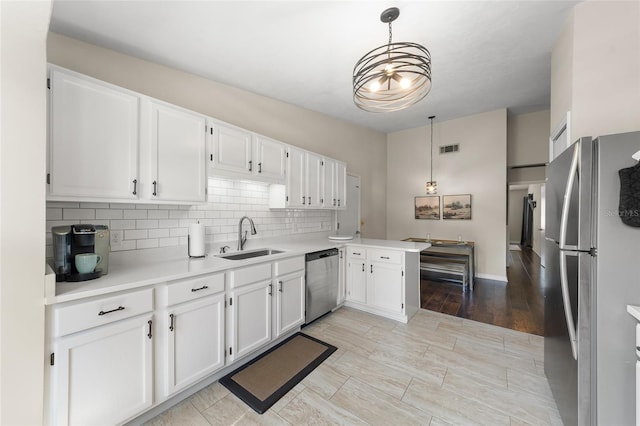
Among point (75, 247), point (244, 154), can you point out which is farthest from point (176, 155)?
point (75, 247)

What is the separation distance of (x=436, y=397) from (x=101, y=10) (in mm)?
3853

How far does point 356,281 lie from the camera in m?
3.35

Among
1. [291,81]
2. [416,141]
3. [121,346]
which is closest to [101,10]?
[291,81]

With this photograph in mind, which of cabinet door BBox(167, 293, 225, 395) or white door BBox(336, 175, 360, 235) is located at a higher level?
white door BBox(336, 175, 360, 235)

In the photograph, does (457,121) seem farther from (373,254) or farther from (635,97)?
(373,254)

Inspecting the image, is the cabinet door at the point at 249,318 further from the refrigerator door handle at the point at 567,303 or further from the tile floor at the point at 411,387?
the refrigerator door handle at the point at 567,303

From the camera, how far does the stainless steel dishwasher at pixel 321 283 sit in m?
2.84

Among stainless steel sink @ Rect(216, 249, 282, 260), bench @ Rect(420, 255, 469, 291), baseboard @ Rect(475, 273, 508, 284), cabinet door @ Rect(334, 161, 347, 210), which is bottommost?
baseboard @ Rect(475, 273, 508, 284)

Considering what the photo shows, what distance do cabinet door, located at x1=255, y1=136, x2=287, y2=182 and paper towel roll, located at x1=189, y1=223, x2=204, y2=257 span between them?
85cm

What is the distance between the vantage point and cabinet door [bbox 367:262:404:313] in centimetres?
299

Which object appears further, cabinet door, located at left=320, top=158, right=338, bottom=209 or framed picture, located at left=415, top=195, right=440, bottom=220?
framed picture, located at left=415, top=195, right=440, bottom=220

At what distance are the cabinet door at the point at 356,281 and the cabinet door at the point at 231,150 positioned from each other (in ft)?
6.06

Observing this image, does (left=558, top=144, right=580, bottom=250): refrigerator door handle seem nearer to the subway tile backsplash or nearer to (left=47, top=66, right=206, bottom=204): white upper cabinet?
(left=47, top=66, right=206, bottom=204): white upper cabinet

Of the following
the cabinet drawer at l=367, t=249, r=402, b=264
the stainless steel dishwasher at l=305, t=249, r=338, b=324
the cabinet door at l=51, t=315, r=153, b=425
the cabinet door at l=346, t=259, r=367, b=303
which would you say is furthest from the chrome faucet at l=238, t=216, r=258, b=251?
the cabinet drawer at l=367, t=249, r=402, b=264
